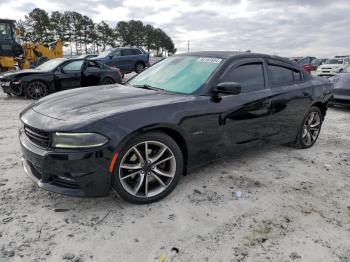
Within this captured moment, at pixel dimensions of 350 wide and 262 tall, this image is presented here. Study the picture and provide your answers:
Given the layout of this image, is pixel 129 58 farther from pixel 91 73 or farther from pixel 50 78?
pixel 50 78

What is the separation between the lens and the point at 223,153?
371 centimetres

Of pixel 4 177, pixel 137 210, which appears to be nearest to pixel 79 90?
pixel 4 177

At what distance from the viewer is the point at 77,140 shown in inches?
103

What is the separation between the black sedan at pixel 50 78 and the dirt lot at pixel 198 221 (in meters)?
6.06

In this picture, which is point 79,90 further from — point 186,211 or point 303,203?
point 303,203

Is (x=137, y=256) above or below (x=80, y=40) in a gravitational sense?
below

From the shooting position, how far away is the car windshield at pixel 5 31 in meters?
15.5

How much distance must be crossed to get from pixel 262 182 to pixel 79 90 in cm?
250

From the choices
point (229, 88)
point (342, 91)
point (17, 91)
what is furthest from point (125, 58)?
point (229, 88)

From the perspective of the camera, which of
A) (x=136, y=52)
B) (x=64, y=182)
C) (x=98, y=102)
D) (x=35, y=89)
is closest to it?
(x=64, y=182)

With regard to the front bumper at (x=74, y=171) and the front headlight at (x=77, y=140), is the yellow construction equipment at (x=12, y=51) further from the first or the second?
the front headlight at (x=77, y=140)

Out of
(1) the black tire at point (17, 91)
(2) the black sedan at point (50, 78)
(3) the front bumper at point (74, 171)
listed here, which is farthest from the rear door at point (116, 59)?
(3) the front bumper at point (74, 171)

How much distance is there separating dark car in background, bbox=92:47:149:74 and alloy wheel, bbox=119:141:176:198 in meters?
15.0

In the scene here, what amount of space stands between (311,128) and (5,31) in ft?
52.0
